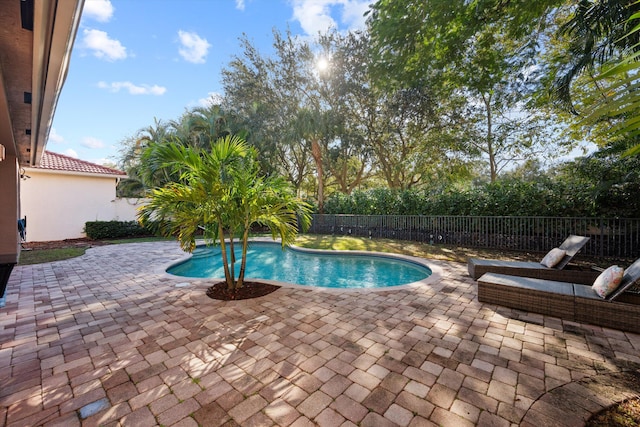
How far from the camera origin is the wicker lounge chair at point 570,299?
3545mm

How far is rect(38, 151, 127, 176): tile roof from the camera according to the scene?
12.9m

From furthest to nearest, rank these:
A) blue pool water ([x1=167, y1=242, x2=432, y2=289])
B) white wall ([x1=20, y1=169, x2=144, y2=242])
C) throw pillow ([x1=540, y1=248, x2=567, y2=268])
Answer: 1. white wall ([x1=20, y1=169, x2=144, y2=242])
2. blue pool water ([x1=167, y1=242, x2=432, y2=289])
3. throw pillow ([x1=540, y1=248, x2=567, y2=268])

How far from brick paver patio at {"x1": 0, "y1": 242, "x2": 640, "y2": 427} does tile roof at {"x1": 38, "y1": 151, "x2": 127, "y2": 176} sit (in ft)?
36.2

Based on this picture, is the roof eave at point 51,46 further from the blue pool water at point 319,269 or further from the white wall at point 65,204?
the white wall at point 65,204

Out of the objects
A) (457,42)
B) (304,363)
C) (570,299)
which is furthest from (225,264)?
(457,42)

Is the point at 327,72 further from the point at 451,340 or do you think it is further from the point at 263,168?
the point at 451,340

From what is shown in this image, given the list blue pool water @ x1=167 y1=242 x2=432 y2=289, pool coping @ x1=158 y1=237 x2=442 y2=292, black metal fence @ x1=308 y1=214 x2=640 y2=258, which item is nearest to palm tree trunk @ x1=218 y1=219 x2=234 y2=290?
pool coping @ x1=158 y1=237 x2=442 y2=292

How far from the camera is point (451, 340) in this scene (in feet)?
11.1

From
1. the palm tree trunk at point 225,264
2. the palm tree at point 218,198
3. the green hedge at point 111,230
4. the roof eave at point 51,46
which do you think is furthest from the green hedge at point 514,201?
the green hedge at point 111,230

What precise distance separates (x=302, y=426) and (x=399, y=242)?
10.4m

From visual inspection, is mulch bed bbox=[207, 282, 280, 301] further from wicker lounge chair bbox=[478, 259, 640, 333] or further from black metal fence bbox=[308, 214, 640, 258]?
black metal fence bbox=[308, 214, 640, 258]

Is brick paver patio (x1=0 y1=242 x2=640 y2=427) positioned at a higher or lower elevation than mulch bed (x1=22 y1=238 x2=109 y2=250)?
lower

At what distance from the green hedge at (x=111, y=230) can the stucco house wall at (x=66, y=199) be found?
1.76 feet

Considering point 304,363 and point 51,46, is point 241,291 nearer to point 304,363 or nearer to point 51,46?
point 304,363
